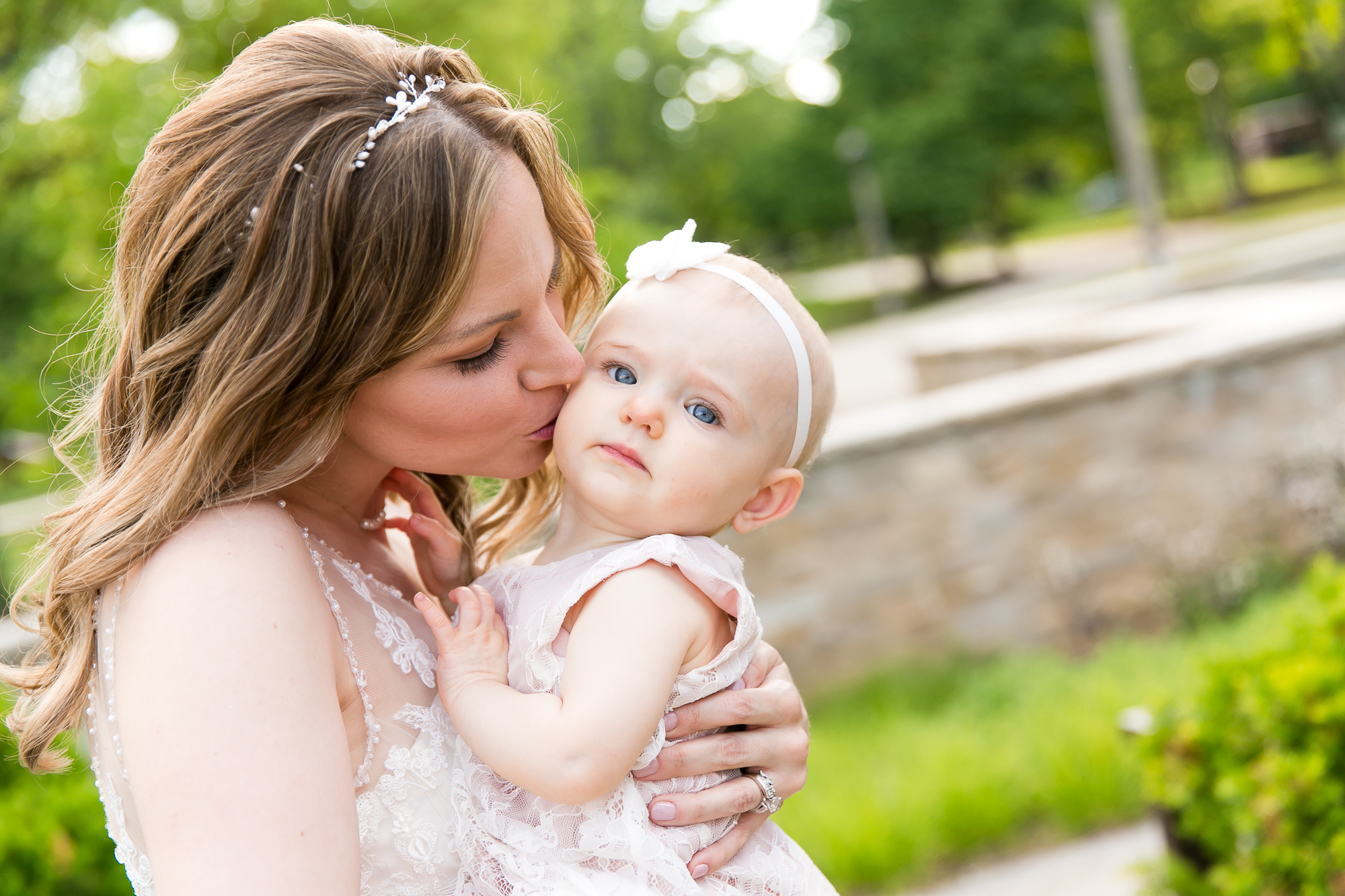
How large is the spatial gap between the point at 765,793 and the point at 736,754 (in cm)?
10

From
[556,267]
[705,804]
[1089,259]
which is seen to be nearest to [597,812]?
[705,804]

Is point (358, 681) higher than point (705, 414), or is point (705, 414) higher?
point (705, 414)

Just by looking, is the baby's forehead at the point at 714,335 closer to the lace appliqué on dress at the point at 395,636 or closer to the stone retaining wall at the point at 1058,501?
the lace appliqué on dress at the point at 395,636

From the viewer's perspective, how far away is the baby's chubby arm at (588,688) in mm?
1491

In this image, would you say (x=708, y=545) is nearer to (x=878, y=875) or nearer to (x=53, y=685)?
(x=53, y=685)

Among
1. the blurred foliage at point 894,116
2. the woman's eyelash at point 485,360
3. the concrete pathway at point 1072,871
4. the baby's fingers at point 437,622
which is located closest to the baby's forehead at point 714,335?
the woman's eyelash at point 485,360

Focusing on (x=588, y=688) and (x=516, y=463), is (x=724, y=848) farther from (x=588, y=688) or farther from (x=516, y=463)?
(x=516, y=463)

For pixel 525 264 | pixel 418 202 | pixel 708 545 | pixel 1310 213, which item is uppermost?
pixel 418 202

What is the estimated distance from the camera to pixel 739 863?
67.3 inches

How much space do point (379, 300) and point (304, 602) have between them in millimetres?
400

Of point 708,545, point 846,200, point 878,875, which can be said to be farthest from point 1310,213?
point 708,545

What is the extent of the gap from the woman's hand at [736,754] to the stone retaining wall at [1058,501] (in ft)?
12.6

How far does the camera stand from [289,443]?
154cm

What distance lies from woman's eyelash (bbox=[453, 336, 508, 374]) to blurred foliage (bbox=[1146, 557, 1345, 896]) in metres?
2.42
